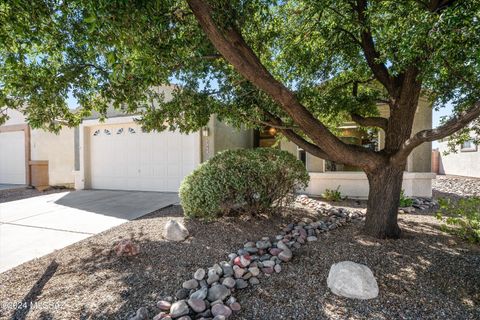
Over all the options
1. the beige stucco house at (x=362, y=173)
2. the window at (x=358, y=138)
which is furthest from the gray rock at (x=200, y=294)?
the window at (x=358, y=138)

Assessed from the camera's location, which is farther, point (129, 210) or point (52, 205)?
point (52, 205)

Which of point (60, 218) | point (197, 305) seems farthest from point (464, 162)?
point (60, 218)

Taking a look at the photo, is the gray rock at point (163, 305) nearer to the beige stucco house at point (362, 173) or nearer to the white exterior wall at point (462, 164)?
the beige stucco house at point (362, 173)

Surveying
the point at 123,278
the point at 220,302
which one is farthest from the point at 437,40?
the point at 123,278

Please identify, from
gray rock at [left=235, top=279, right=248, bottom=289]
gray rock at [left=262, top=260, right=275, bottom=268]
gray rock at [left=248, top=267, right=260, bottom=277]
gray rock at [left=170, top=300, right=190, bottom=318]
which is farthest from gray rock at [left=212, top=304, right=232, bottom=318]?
gray rock at [left=262, top=260, right=275, bottom=268]

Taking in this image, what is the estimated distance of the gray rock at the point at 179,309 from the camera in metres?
2.26

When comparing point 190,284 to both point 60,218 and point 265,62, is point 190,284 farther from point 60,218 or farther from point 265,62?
point 60,218

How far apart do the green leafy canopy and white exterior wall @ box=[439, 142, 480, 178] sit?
40.2 ft

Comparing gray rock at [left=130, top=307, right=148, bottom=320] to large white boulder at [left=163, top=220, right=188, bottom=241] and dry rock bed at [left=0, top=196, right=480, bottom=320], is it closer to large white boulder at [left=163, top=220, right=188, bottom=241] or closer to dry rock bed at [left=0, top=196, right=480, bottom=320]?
dry rock bed at [left=0, top=196, right=480, bottom=320]

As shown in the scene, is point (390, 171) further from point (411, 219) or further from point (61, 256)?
point (61, 256)

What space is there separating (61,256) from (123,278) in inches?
58.2

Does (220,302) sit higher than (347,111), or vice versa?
(347,111)

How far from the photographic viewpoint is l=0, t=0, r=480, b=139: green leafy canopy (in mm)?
2609

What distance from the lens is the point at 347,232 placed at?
4223 mm
